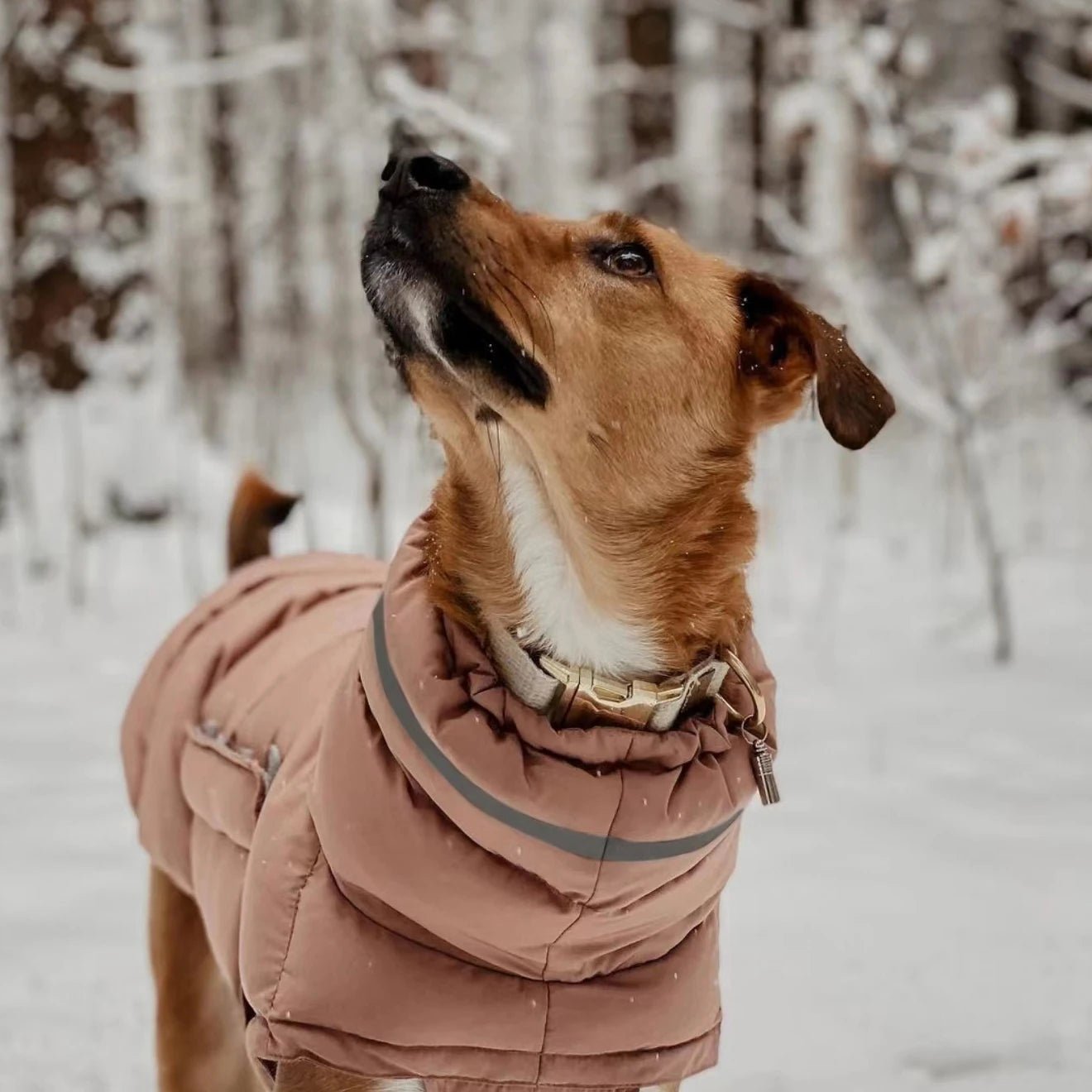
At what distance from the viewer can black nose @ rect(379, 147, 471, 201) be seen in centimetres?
196

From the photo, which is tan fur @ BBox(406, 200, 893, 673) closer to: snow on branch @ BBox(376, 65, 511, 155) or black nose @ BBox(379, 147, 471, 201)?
black nose @ BBox(379, 147, 471, 201)

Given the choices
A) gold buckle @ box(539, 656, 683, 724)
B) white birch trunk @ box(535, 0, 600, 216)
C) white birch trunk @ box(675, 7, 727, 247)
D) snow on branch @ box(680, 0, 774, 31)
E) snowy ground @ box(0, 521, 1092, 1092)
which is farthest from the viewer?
white birch trunk @ box(675, 7, 727, 247)

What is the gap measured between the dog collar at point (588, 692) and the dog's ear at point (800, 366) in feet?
1.50

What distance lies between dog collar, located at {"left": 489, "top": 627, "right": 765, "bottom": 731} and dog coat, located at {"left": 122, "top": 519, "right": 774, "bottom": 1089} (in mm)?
44

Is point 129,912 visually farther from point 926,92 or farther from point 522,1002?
point 926,92

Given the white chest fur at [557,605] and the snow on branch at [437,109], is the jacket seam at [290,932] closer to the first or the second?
the white chest fur at [557,605]

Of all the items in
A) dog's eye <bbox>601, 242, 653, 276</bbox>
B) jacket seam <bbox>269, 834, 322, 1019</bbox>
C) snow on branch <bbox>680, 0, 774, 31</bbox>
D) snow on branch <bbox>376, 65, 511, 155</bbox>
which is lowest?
jacket seam <bbox>269, 834, 322, 1019</bbox>

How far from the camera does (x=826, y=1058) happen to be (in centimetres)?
278

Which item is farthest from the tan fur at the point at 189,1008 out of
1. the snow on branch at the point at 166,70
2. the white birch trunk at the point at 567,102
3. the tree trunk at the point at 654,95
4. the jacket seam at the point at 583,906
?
the tree trunk at the point at 654,95

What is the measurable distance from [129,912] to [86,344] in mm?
5618

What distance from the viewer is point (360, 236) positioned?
606 centimetres

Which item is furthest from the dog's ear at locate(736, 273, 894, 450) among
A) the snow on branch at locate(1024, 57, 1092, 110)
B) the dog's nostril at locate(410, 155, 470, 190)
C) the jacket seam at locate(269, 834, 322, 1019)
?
the snow on branch at locate(1024, 57, 1092, 110)

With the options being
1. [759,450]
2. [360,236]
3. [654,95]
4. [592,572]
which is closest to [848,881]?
[592,572]

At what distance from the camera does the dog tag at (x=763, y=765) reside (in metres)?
1.90
